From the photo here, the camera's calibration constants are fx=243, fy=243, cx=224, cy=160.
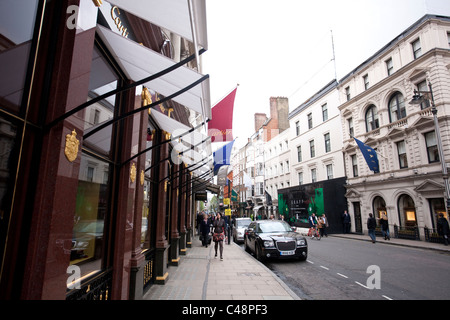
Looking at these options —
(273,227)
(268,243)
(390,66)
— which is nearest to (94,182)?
(268,243)

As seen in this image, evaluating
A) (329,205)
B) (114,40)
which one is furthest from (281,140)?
(114,40)

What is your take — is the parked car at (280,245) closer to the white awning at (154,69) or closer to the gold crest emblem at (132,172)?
the gold crest emblem at (132,172)

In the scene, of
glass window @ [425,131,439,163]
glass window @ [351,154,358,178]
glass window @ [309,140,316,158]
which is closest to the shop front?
glass window @ [425,131,439,163]

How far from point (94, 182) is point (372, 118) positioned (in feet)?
75.4

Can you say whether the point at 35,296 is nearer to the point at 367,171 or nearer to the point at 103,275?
the point at 103,275

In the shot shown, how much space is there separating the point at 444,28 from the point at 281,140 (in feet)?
75.3

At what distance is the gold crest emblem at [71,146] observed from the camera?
230 cm

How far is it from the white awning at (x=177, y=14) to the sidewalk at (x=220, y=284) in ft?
16.7

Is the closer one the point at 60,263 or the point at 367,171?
the point at 60,263

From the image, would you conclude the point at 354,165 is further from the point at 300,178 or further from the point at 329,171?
the point at 300,178

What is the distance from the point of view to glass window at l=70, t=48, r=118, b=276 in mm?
3080

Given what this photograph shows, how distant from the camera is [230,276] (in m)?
7.27

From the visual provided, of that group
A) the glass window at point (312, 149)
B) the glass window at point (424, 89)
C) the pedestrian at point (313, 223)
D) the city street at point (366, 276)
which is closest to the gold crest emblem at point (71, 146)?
the city street at point (366, 276)

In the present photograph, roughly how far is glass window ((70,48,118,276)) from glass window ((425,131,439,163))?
19.0m
